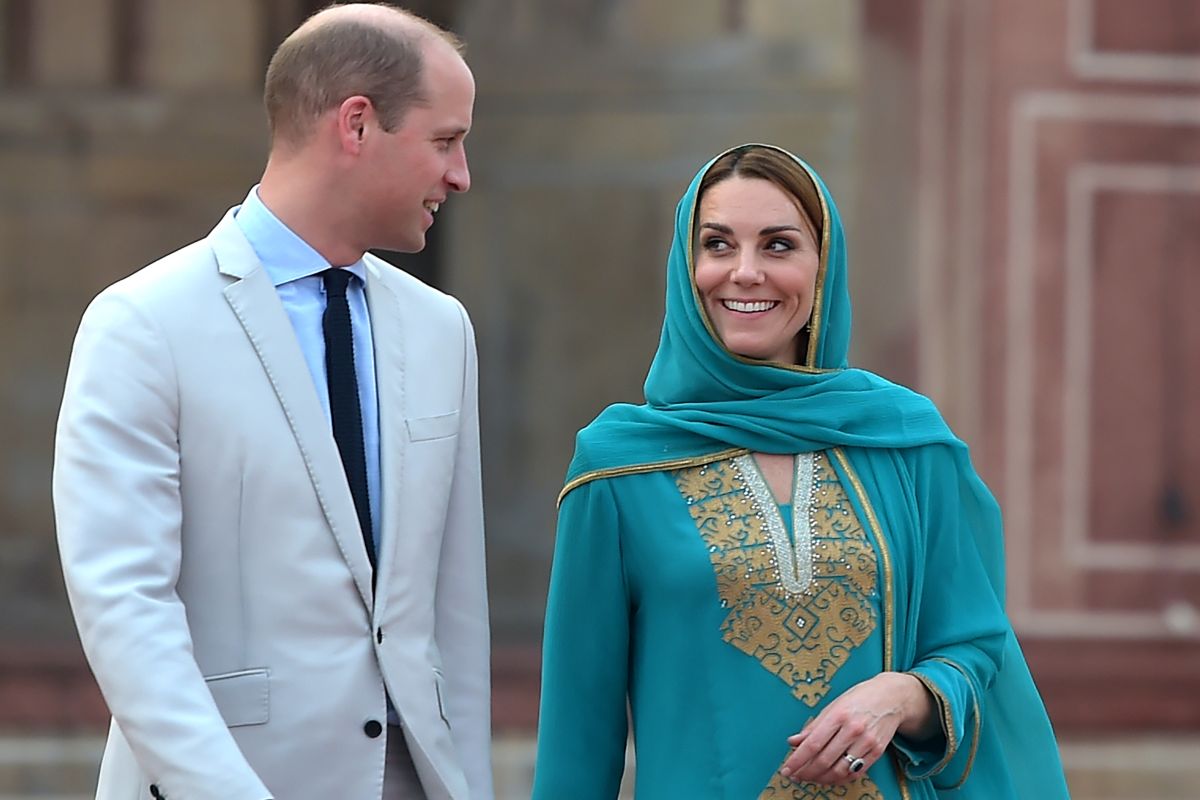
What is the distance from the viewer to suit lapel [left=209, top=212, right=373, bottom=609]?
285cm

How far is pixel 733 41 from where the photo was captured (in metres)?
Result: 7.31

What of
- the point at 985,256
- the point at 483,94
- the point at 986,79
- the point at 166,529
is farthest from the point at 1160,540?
the point at 166,529

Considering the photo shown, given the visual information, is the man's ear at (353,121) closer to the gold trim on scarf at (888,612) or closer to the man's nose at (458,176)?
the man's nose at (458,176)

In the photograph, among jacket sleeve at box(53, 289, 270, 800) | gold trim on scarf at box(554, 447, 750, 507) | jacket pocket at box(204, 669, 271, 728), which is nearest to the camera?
jacket sleeve at box(53, 289, 270, 800)

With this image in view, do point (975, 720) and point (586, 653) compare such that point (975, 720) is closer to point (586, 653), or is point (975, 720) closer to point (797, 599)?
point (797, 599)

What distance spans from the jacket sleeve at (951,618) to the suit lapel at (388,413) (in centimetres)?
72

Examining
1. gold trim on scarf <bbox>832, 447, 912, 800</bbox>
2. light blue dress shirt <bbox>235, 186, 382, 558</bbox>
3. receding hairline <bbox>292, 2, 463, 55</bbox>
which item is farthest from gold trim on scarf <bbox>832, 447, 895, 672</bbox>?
receding hairline <bbox>292, 2, 463, 55</bbox>

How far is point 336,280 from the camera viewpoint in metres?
3.00

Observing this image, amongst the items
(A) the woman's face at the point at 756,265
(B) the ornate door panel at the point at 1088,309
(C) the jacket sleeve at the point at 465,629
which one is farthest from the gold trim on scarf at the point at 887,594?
(B) the ornate door panel at the point at 1088,309

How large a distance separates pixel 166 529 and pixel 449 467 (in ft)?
1.47

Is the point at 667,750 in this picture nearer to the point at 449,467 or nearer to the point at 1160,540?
the point at 449,467

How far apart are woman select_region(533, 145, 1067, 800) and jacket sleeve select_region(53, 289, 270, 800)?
560 millimetres

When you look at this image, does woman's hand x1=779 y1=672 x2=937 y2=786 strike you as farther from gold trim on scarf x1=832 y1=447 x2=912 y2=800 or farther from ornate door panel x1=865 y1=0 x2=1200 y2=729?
ornate door panel x1=865 y1=0 x2=1200 y2=729

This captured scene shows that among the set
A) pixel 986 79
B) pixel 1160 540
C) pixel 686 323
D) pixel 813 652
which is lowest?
pixel 1160 540
